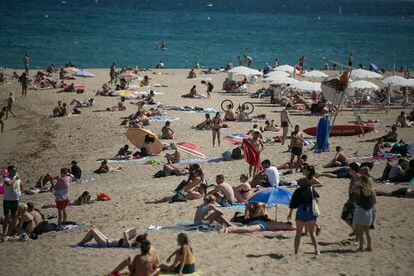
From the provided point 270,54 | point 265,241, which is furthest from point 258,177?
point 270,54

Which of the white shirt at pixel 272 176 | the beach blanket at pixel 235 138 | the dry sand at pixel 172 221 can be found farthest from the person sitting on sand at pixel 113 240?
the beach blanket at pixel 235 138

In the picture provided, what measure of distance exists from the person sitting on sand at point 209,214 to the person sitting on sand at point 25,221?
3.03m

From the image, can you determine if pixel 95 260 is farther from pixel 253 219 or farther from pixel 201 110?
pixel 201 110

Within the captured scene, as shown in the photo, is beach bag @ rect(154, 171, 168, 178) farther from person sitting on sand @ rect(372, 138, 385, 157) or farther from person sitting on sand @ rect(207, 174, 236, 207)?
person sitting on sand @ rect(372, 138, 385, 157)

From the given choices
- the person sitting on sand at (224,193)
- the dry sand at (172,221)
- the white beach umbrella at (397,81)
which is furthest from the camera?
the white beach umbrella at (397,81)

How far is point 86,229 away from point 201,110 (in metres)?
14.8

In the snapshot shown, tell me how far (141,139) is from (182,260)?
9971 millimetres

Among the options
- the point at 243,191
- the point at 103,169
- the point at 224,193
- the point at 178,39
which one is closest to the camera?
the point at 224,193

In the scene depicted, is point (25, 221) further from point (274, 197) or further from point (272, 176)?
point (272, 176)

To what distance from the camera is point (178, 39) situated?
73.1 meters

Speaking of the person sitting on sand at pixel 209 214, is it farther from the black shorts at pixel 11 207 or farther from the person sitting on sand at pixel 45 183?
the person sitting on sand at pixel 45 183

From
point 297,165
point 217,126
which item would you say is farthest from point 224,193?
point 217,126

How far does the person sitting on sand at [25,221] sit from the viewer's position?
39.9 ft

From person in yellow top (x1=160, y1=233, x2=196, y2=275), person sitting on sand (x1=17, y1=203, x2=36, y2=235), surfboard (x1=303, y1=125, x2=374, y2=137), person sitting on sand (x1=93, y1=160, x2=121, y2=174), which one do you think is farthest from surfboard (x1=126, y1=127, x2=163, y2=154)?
person in yellow top (x1=160, y1=233, x2=196, y2=275)
